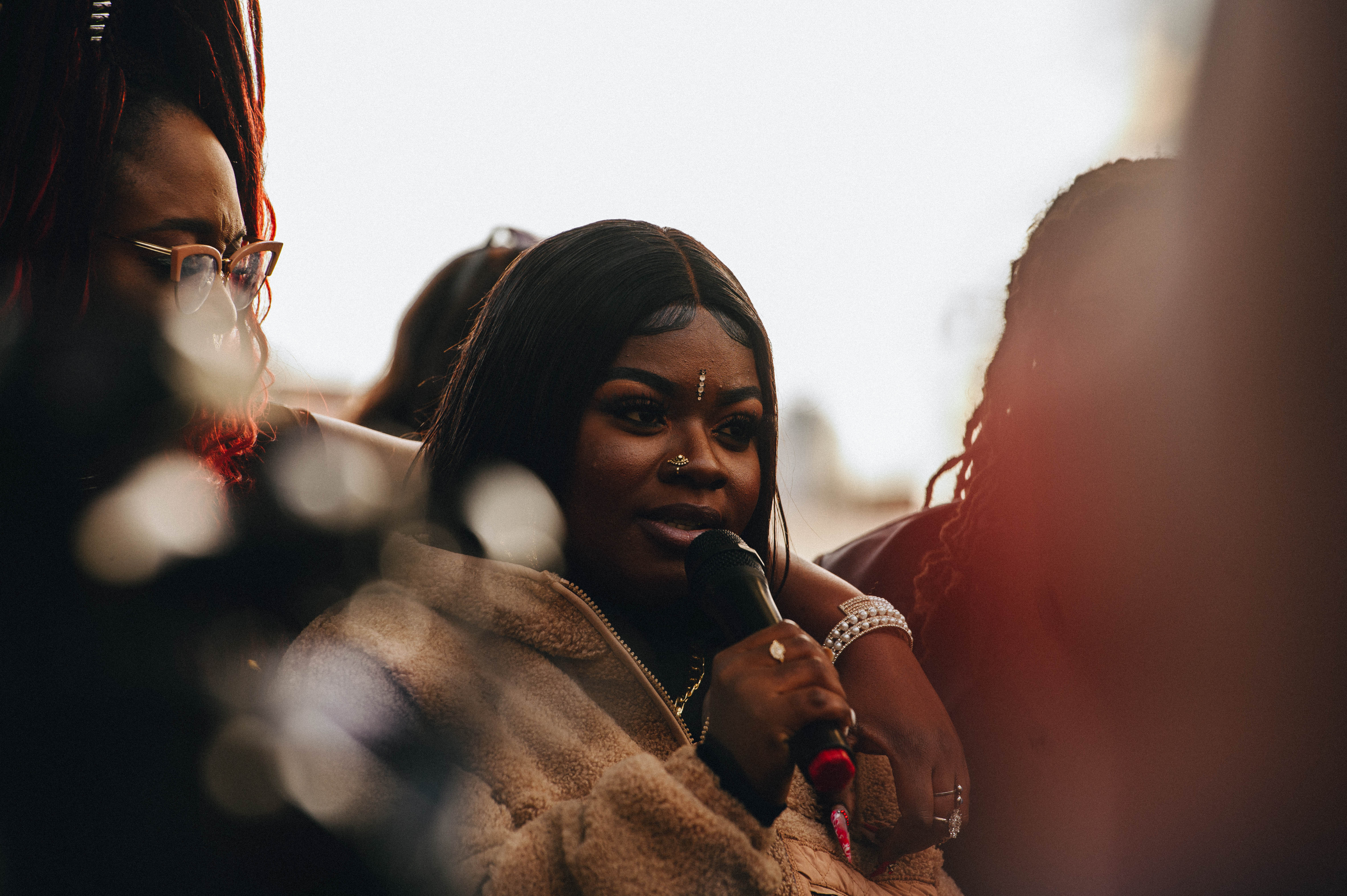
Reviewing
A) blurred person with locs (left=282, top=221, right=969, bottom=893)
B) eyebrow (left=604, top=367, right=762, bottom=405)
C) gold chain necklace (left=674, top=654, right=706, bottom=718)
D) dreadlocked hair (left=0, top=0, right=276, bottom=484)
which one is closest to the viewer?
blurred person with locs (left=282, top=221, right=969, bottom=893)

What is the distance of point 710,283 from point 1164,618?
999 millimetres

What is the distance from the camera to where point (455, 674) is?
134 cm

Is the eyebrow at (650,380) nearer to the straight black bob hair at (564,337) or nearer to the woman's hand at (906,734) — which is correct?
the straight black bob hair at (564,337)

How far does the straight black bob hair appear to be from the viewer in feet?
4.81

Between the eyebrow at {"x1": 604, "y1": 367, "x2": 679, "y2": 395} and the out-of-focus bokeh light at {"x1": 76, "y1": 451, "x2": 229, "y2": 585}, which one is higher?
the eyebrow at {"x1": 604, "y1": 367, "x2": 679, "y2": 395}

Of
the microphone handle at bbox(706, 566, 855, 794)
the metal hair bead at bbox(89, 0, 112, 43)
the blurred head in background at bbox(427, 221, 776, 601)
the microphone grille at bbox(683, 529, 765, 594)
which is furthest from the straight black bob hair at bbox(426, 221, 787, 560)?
the metal hair bead at bbox(89, 0, 112, 43)

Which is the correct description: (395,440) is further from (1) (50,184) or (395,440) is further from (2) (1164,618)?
(2) (1164,618)

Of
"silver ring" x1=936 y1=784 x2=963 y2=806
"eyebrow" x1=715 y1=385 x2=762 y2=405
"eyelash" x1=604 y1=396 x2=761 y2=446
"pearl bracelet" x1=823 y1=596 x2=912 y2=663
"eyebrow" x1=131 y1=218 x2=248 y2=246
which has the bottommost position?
"silver ring" x1=936 y1=784 x2=963 y2=806

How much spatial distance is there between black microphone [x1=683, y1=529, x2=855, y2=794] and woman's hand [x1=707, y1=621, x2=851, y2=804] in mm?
18

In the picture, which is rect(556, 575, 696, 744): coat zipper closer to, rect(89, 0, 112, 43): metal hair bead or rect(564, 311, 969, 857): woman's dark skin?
rect(564, 311, 969, 857): woman's dark skin

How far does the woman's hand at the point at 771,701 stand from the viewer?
106 cm

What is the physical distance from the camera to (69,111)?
4.14 feet

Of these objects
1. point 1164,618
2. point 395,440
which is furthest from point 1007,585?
point 395,440

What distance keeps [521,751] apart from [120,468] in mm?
736
